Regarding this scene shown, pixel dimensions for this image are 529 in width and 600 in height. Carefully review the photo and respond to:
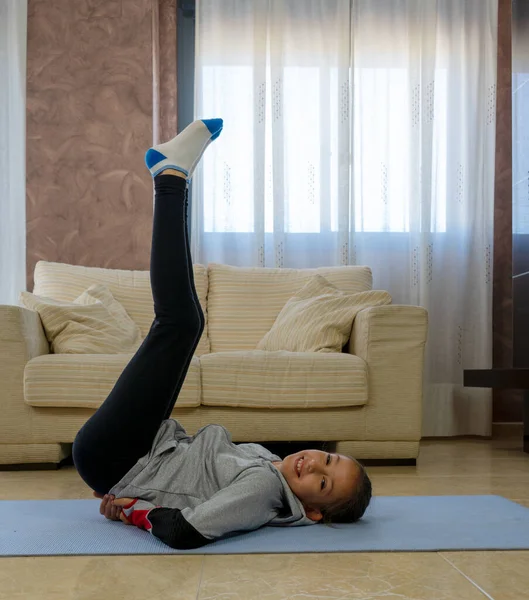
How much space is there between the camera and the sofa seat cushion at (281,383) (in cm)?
301

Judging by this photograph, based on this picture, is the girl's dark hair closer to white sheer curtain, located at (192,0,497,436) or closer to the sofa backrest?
the sofa backrest

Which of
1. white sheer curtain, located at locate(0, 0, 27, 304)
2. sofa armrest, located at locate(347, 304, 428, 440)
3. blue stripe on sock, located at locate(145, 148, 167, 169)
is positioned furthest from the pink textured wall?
blue stripe on sock, located at locate(145, 148, 167, 169)

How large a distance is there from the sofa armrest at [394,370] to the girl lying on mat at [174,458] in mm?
1220

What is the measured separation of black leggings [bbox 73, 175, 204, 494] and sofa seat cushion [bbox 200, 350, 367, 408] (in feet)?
3.61

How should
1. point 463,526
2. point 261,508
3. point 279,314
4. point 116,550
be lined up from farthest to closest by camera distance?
point 279,314
point 463,526
point 261,508
point 116,550

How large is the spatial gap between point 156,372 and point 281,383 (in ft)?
4.06

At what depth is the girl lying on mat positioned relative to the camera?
176 cm

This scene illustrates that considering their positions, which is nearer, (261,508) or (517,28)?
(261,508)

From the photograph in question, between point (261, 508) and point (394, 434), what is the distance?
1.44 metres

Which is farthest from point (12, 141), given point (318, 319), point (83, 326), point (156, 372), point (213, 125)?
point (156, 372)

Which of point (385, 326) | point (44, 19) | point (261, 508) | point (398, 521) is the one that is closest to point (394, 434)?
point (385, 326)

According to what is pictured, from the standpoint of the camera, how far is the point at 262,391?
3.01 meters

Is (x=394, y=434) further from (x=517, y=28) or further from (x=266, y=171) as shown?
(x=517, y=28)

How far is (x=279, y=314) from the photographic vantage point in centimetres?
368
